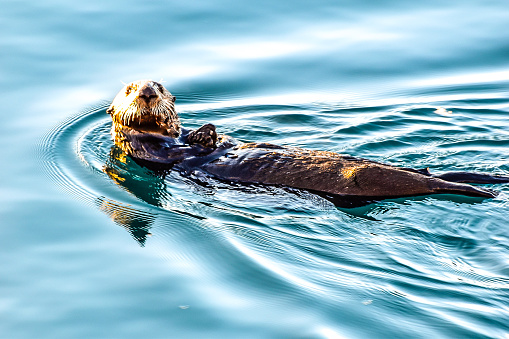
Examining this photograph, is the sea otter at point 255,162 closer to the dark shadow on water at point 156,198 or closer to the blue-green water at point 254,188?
the dark shadow on water at point 156,198

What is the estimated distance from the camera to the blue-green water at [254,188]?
12.7 ft

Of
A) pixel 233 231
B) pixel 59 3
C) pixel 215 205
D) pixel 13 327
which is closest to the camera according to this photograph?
pixel 13 327

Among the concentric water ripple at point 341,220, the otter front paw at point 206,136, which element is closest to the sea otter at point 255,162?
the otter front paw at point 206,136

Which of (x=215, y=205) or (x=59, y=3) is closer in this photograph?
(x=215, y=205)

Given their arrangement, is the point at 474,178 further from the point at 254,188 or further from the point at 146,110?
the point at 146,110

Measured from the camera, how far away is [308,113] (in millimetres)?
7590

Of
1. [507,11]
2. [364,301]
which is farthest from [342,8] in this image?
[364,301]

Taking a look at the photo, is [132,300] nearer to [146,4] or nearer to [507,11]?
[146,4]

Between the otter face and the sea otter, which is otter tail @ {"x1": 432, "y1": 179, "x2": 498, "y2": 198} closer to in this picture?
the sea otter

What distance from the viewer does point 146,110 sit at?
596 cm

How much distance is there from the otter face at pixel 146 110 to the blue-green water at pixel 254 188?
0.43 m

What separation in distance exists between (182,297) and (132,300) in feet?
1.00

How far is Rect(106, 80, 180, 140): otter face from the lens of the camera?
5898mm

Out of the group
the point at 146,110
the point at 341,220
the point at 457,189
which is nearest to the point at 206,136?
the point at 146,110
